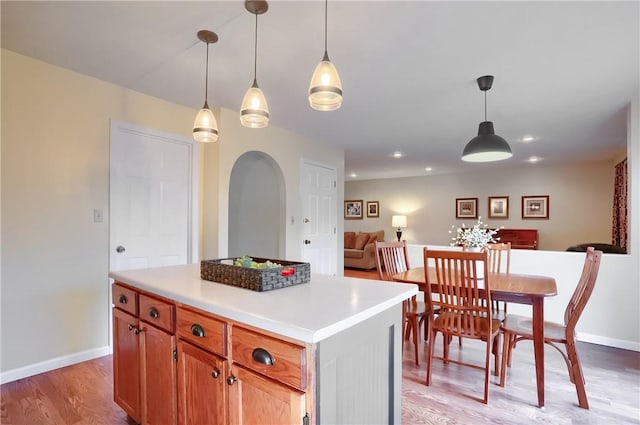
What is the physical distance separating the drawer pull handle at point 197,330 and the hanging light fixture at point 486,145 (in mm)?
2324

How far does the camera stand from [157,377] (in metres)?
1.57

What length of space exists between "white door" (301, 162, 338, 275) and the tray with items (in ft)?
9.32

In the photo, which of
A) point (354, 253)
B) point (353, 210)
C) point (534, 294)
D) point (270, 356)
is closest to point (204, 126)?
point (270, 356)

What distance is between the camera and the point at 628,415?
2.03m

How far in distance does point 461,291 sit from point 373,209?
675 cm

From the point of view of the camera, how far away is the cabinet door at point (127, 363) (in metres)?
1.70

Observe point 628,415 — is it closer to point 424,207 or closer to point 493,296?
point 493,296

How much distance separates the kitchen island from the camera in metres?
1.05

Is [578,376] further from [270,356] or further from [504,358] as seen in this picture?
[270,356]

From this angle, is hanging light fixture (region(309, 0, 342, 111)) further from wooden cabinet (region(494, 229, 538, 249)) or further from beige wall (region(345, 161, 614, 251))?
beige wall (region(345, 161, 614, 251))

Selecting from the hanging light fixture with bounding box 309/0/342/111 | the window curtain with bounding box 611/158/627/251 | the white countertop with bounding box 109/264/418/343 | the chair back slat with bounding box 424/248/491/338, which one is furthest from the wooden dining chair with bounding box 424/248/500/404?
the window curtain with bounding box 611/158/627/251

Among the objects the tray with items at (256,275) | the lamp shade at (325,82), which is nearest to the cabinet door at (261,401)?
the tray with items at (256,275)

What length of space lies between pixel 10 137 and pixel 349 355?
279cm

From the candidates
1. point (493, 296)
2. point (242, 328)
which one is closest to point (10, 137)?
point (242, 328)
